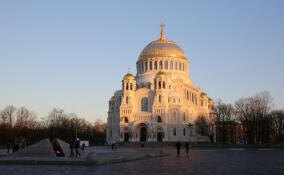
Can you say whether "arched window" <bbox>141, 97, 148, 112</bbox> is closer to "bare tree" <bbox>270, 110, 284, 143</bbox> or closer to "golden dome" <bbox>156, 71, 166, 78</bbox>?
"golden dome" <bbox>156, 71, 166, 78</bbox>

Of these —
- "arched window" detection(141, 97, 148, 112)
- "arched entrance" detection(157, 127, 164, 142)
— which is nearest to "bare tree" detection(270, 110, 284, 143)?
"arched entrance" detection(157, 127, 164, 142)

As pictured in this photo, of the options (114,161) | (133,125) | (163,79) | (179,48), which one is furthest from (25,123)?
(114,161)

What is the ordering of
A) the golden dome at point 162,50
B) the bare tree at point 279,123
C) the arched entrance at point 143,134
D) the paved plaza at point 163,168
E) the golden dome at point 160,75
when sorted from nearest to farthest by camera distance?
the paved plaza at point 163,168 < the bare tree at point 279,123 < the arched entrance at point 143,134 < the golden dome at point 160,75 < the golden dome at point 162,50

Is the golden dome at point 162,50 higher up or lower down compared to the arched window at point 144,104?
higher up

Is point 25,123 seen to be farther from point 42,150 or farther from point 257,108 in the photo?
point 42,150

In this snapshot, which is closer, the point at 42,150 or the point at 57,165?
the point at 57,165

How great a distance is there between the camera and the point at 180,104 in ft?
256

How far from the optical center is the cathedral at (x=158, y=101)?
76.8m

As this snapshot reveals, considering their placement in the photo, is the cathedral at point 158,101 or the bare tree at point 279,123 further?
the cathedral at point 158,101

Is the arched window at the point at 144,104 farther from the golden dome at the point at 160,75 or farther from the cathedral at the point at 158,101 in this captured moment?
the golden dome at the point at 160,75

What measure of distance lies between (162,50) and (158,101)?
16.2 meters

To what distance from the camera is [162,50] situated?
87438 mm

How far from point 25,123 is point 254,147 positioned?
5779 centimetres

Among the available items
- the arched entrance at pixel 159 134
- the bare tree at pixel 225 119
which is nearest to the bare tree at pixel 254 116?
the bare tree at pixel 225 119
